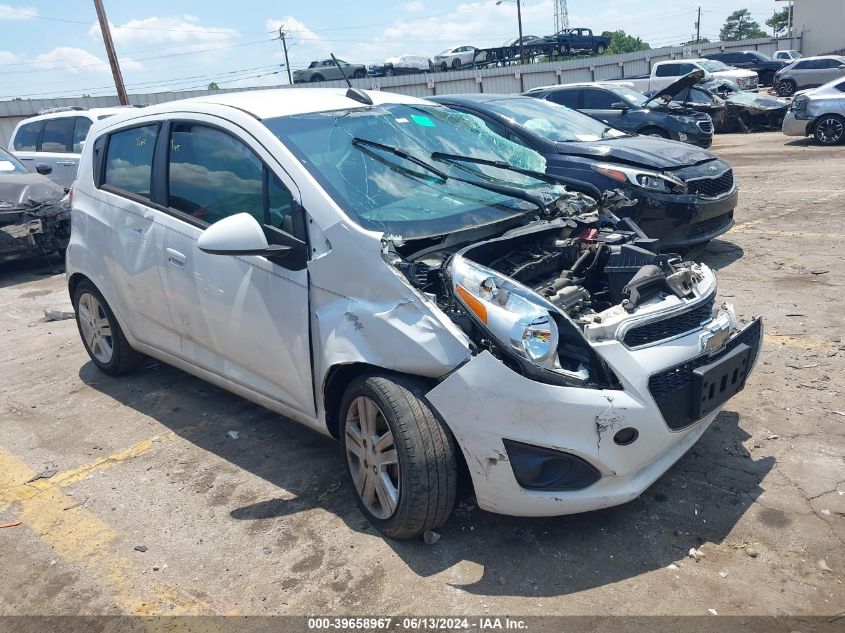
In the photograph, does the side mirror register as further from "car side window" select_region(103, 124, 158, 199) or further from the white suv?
the white suv

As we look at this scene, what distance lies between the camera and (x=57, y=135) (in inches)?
485

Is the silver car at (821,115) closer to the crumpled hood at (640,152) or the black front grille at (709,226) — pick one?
the crumpled hood at (640,152)

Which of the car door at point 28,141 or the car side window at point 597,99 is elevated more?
the car door at point 28,141

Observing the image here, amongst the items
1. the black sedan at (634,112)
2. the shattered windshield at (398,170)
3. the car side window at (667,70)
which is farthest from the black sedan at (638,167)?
the car side window at (667,70)

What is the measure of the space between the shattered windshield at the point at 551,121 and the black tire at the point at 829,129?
883 cm

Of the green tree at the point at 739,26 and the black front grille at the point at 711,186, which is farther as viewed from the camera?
the green tree at the point at 739,26

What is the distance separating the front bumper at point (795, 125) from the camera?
47.6ft

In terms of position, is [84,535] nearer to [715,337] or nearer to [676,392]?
[676,392]

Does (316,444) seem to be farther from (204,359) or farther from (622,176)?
(622,176)

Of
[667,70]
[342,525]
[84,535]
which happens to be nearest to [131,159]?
[84,535]

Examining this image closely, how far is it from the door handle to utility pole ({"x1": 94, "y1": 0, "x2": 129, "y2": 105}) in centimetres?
2030

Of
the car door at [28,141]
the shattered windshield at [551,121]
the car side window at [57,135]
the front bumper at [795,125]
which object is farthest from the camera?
the front bumper at [795,125]

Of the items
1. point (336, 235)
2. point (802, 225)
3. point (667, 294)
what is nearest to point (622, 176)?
point (802, 225)

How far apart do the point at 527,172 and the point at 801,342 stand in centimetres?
230
